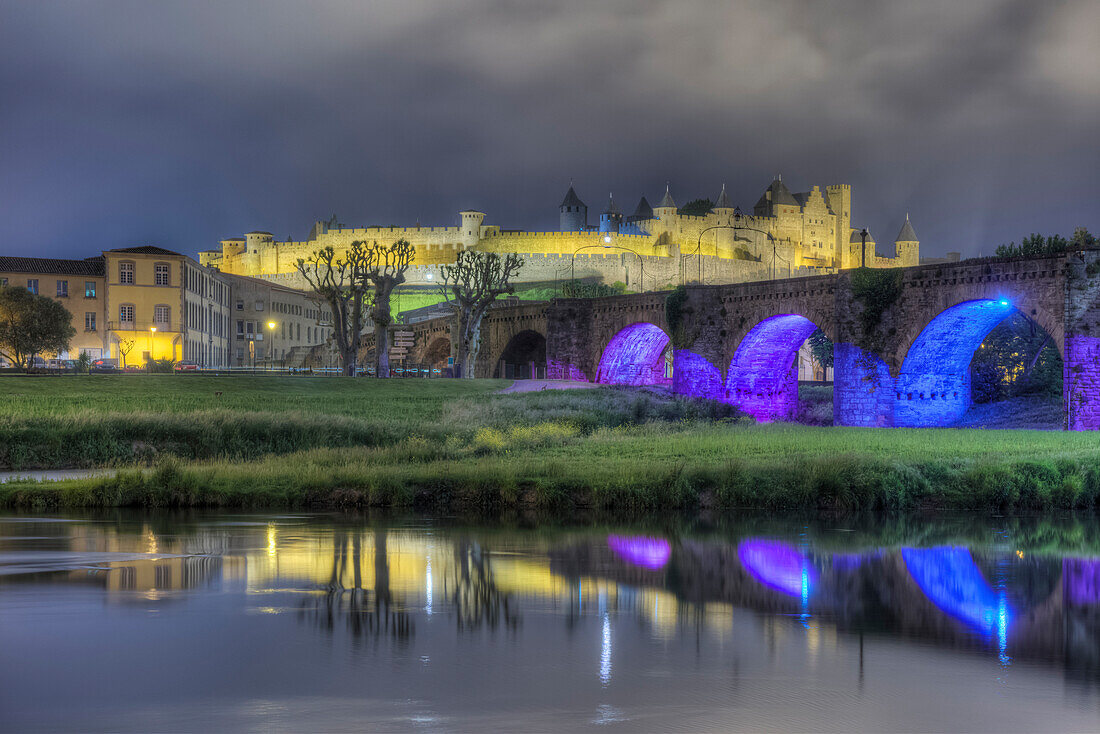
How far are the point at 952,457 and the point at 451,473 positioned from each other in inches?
433

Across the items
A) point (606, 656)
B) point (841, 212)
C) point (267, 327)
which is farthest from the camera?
point (841, 212)

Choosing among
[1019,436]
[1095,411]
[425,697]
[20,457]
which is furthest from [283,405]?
[425,697]

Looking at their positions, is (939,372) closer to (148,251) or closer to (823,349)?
(823,349)

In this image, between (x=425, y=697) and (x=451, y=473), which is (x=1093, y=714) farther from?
(x=451, y=473)

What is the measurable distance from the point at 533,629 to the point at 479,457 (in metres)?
14.3

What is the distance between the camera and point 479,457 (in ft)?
84.6

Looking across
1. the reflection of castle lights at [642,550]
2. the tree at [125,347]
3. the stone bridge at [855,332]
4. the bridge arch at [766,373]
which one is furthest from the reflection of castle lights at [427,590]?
the tree at [125,347]

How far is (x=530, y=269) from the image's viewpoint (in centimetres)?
11544

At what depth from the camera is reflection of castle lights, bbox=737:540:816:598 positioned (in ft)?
46.6

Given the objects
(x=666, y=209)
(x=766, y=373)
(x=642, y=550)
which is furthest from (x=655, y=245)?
(x=642, y=550)

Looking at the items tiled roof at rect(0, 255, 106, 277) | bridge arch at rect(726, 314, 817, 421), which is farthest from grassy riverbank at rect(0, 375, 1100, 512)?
tiled roof at rect(0, 255, 106, 277)

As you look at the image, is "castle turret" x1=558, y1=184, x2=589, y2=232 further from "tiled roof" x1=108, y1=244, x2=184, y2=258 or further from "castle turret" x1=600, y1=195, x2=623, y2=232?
"tiled roof" x1=108, y1=244, x2=184, y2=258

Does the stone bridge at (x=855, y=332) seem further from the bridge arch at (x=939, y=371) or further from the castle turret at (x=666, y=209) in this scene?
the castle turret at (x=666, y=209)

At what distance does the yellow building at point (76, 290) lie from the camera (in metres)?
68.8
